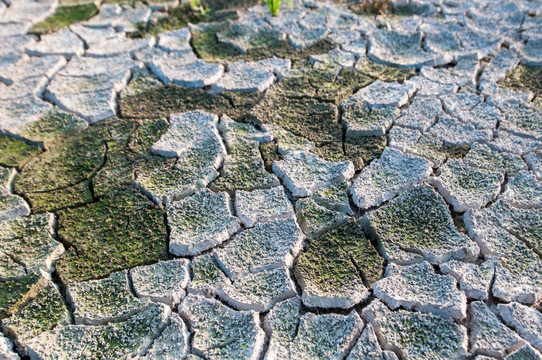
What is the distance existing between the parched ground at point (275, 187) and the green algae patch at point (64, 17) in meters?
0.03

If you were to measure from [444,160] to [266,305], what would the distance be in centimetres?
111

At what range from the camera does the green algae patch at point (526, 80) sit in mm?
2873

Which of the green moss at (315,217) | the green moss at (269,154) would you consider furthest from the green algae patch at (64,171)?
the green moss at (315,217)

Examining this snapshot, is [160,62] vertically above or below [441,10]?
below

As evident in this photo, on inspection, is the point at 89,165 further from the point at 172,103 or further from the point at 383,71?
the point at 383,71

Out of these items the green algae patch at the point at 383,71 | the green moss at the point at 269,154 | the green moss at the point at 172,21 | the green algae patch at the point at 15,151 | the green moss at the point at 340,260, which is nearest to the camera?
the green moss at the point at 340,260

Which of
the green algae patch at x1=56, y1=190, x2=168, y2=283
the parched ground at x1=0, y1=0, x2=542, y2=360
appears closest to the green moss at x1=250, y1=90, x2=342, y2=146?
the parched ground at x1=0, y1=0, x2=542, y2=360

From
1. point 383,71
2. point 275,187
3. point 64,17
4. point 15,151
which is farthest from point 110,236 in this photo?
point 64,17

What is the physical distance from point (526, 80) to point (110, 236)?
92.2 inches

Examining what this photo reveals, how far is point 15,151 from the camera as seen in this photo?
2.70 metres

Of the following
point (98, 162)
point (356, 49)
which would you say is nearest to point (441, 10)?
point (356, 49)

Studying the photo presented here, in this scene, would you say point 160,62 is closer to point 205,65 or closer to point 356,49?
point 205,65

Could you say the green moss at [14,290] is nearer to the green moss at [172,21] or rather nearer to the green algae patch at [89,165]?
the green algae patch at [89,165]

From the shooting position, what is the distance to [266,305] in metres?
1.92
